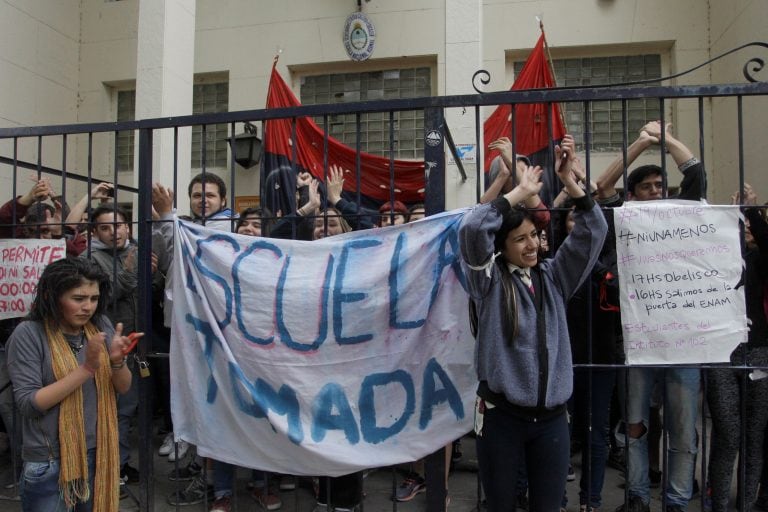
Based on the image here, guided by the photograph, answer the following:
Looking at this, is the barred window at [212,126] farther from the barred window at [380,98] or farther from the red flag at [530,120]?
the red flag at [530,120]

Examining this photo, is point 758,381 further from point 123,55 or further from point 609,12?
point 123,55

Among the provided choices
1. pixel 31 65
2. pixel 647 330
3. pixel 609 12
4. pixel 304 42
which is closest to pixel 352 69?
pixel 304 42

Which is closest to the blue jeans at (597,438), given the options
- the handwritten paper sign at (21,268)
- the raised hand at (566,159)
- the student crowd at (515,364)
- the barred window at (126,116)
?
the student crowd at (515,364)

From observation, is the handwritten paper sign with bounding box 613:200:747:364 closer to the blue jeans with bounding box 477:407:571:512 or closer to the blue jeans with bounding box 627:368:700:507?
the blue jeans with bounding box 627:368:700:507

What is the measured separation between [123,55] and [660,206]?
28.1ft

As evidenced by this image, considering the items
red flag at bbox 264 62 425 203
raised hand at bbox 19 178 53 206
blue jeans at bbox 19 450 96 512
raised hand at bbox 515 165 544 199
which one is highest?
red flag at bbox 264 62 425 203

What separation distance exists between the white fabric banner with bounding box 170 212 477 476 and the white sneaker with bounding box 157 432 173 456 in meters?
1.54

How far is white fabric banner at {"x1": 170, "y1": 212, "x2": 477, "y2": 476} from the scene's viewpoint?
3.08 m

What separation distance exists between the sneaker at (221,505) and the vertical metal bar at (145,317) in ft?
1.19

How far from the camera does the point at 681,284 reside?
2.96m

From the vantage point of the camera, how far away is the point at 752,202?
3371 millimetres

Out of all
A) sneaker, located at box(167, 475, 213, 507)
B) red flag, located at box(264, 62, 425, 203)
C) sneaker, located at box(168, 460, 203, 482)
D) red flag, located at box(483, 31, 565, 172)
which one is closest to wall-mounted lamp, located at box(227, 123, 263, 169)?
red flag, located at box(264, 62, 425, 203)

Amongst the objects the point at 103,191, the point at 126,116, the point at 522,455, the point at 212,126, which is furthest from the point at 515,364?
the point at 126,116

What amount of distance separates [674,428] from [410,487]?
5.70 feet
